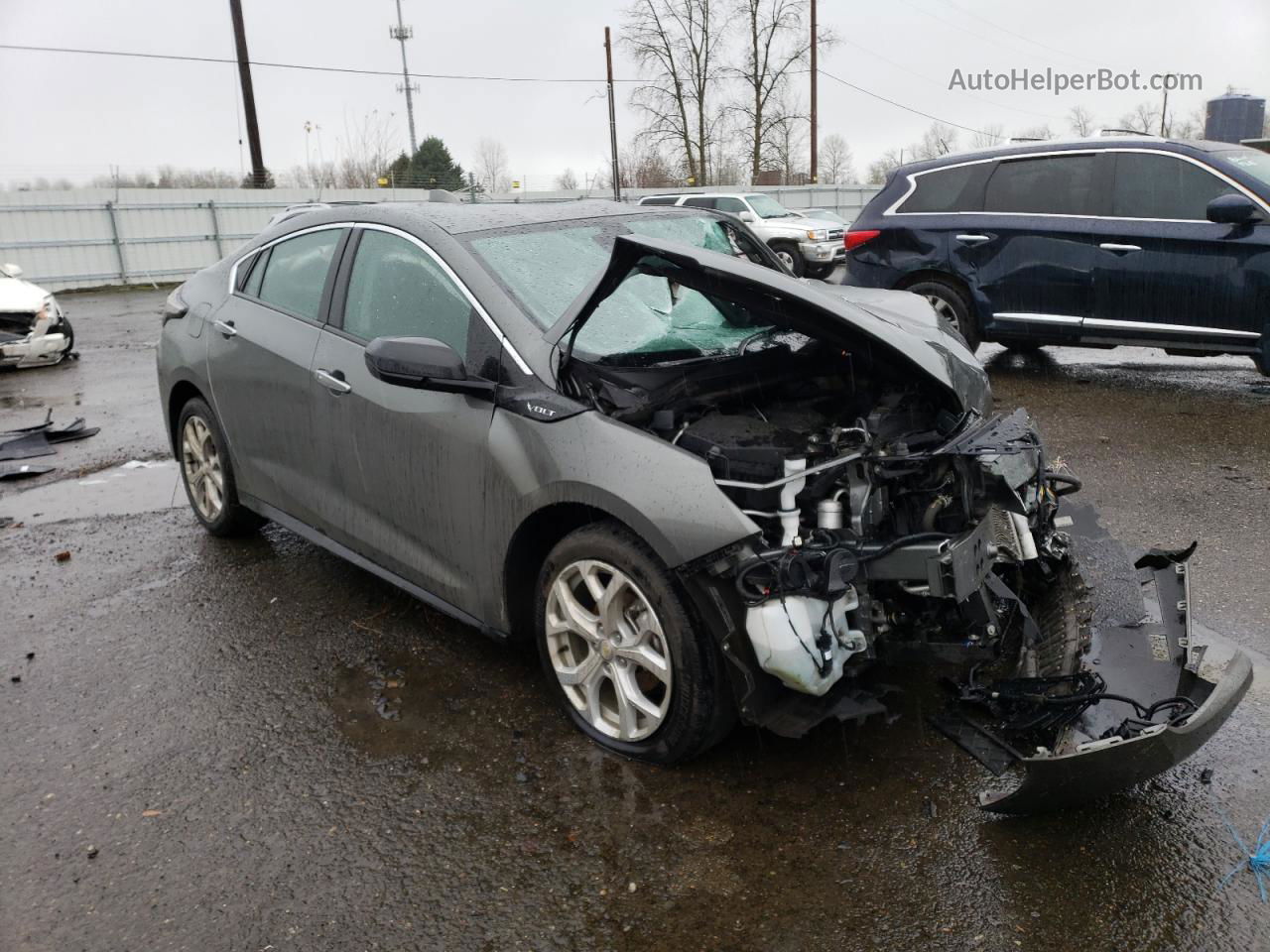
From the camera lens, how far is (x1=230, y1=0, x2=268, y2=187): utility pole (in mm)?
28375

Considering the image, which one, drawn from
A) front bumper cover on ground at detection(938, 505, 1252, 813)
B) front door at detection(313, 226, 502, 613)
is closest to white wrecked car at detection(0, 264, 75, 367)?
front door at detection(313, 226, 502, 613)

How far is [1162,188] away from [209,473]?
272 inches

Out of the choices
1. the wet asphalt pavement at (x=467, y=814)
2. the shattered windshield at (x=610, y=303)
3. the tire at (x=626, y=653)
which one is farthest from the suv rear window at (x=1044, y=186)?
the tire at (x=626, y=653)

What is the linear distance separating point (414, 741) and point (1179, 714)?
89.4 inches

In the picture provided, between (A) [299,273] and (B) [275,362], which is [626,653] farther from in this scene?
(A) [299,273]

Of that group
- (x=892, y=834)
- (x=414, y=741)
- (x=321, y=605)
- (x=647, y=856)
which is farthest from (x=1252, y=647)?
(x=321, y=605)

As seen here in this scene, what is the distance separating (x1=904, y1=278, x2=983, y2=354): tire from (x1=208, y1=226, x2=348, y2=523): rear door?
560 cm

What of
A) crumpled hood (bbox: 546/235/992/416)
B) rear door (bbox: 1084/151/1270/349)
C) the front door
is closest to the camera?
crumpled hood (bbox: 546/235/992/416)

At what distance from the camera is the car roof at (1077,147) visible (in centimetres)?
761

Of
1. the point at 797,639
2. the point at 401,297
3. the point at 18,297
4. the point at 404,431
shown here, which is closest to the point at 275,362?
the point at 401,297

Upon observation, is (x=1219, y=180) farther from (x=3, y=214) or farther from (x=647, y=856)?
(x=3, y=214)

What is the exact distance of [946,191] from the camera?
8625mm

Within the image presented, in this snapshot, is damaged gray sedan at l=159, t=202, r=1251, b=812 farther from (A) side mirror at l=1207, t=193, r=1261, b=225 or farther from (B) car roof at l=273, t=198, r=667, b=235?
(A) side mirror at l=1207, t=193, r=1261, b=225

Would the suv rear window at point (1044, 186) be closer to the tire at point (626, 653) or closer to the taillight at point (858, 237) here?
the taillight at point (858, 237)
